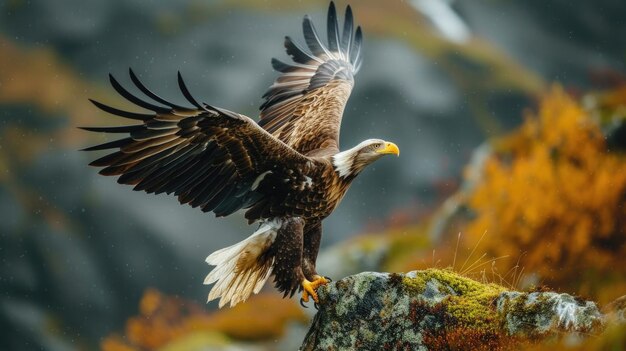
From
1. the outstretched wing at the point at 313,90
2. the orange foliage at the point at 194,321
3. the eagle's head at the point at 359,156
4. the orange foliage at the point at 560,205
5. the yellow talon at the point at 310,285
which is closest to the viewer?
the yellow talon at the point at 310,285

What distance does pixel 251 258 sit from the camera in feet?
16.8

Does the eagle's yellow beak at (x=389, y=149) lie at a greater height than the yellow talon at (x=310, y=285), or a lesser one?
greater

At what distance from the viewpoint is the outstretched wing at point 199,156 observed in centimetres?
454

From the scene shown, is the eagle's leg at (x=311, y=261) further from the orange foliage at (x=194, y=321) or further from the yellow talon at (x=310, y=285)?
the orange foliage at (x=194, y=321)

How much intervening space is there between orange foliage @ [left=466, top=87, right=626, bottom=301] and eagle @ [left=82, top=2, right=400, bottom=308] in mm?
6533

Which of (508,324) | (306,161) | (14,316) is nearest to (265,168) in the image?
(306,161)

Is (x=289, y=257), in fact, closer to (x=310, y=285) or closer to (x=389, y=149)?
(x=310, y=285)

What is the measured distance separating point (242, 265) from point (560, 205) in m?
8.58

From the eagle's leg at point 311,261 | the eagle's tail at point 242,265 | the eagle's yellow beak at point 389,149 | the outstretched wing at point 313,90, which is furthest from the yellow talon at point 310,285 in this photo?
the outstretched wing at point 313,90

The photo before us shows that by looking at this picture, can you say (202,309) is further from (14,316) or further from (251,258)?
(251,258)

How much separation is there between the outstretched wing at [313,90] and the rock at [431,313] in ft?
4.95

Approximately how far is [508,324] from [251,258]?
1.85 metres

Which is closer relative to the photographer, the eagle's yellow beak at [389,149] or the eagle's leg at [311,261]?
the eagle's leg at [311,261]

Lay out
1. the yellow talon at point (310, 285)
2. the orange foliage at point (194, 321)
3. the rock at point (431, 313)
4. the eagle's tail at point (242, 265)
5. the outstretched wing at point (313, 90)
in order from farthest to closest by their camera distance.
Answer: the orange foliage at point (194, 321) → the outstretched wing at point (313, 90) → the eagle's tail at point (242, 265) → the yellow talon at point (310, 285) → the rock at point (431, 313)
